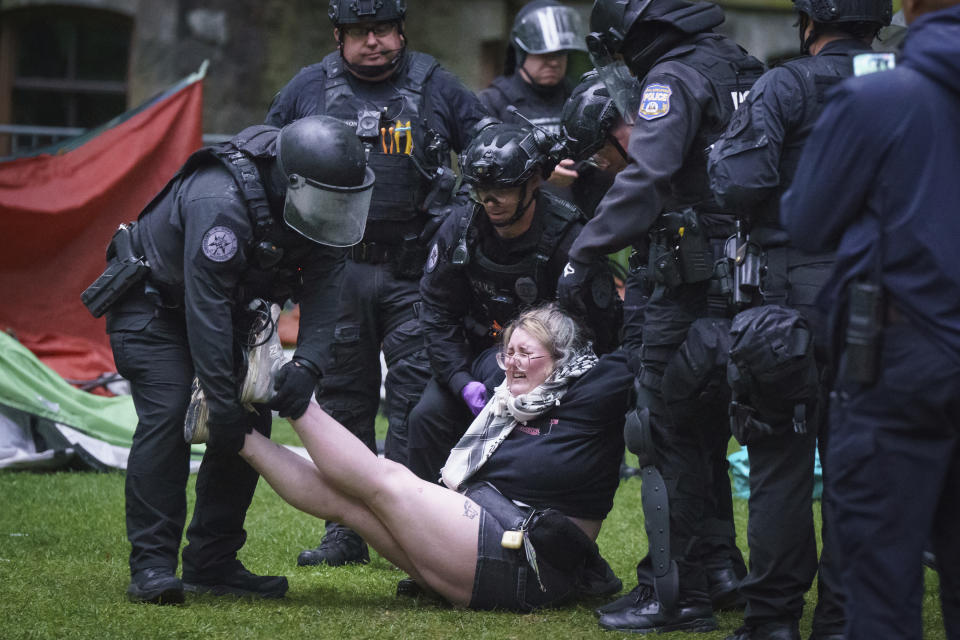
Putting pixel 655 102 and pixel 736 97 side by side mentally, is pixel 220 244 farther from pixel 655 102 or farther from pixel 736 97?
pixel 736 97

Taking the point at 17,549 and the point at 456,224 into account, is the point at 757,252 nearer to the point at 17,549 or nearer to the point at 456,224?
the point at 456,224

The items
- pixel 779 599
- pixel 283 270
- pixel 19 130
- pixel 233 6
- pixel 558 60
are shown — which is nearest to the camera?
pixel 779 599

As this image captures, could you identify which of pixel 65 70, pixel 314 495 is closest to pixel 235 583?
pixel 314 495

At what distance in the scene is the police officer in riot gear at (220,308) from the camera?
13.5 feet

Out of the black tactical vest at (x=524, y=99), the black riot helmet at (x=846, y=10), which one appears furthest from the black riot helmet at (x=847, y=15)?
the black tactical vest at (x=524, y=99)

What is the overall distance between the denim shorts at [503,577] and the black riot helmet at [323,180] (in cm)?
104

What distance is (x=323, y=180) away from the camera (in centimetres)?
412

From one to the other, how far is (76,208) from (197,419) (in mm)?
5436

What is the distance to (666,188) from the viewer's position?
411 centimetres

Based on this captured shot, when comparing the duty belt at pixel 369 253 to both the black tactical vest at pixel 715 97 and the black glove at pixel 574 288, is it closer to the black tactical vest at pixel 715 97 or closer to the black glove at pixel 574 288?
the black glove at pixel 574 288

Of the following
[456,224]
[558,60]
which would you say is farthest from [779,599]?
[558,60]

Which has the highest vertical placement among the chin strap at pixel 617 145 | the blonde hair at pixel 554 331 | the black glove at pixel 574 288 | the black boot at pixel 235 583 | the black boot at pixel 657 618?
the chin strap at pixel 617 145

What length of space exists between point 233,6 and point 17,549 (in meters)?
7.40

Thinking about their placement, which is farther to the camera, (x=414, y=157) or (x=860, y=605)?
(x=414, y=157)
